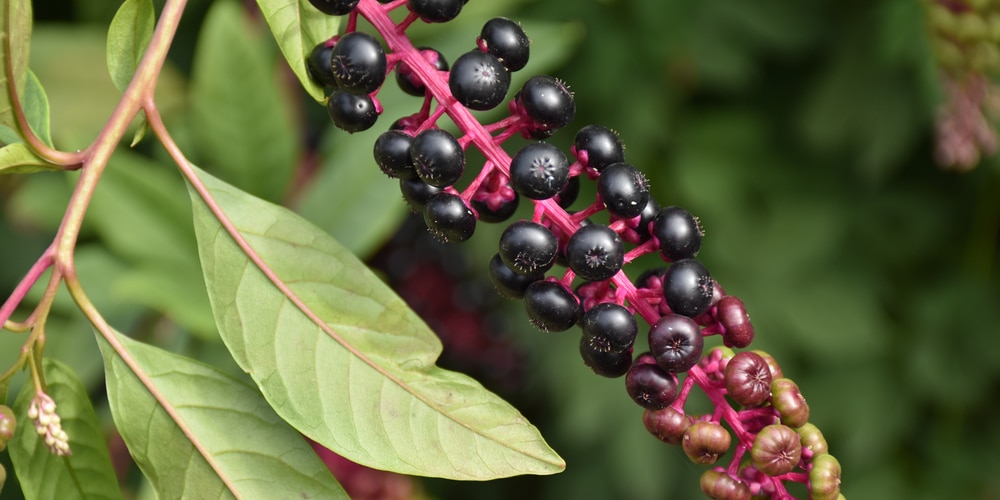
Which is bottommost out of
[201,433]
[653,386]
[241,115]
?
[201,433]

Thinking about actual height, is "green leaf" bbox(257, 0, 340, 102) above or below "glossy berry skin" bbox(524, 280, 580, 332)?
above

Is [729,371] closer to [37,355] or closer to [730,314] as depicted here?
[730,314]

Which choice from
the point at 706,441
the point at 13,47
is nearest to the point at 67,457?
the point at 13,47

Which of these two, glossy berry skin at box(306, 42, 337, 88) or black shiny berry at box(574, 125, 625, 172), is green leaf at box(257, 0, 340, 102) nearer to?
glossy berry skin at box(306, 42, 337, 88)

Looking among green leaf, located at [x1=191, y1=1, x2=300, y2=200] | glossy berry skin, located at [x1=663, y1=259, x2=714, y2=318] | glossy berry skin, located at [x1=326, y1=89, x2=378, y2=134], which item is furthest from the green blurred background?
glossy berry skin, located at [x1=663, y1=259, x2=714, y2=318]

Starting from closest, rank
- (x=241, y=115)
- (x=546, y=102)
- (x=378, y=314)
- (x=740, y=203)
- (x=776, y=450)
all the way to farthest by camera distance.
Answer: (x=776, y=450) → (x=546, y=102) → (x=378, y=314) → (x=241, y=115) → (x=740, y=203)

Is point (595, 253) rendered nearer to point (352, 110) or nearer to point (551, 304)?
point (551, 304)
